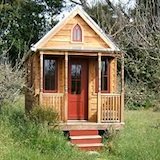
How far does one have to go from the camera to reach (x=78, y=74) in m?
17.9

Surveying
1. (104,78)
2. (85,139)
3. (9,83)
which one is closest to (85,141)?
(85,139)

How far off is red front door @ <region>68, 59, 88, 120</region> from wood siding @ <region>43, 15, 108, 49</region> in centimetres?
92

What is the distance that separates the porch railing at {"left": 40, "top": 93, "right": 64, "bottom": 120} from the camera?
1631 centimetres

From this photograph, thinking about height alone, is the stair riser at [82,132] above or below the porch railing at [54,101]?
below

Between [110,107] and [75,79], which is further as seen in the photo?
[75,79]

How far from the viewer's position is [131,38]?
12258 mm

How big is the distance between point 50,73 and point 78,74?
45.7 inches

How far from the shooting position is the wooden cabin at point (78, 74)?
1650 centimetres

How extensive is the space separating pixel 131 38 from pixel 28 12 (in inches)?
866

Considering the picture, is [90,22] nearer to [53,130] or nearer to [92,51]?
[92,51]

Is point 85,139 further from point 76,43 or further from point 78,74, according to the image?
point 76,43

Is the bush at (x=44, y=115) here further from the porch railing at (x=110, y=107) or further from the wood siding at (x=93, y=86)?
the wood siding at (x=93, y=86)

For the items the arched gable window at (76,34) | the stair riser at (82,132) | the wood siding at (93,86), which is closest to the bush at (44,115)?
the stair riser at (82,132)

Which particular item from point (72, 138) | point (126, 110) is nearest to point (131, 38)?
point (72, 138)
